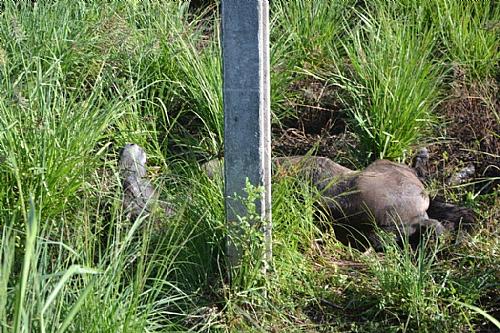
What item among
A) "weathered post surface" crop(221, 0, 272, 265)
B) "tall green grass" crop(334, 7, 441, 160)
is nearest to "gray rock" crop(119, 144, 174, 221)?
"weathered post surface" crop(221, 0, 272, 265)

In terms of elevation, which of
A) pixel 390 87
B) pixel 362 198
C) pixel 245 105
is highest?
pixel 245 105

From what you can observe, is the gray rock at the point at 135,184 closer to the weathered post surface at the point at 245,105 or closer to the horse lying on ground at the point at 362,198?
the horse lying on ground at the point at 362,198

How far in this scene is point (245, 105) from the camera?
3.67m

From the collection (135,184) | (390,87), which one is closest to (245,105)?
(135,184)

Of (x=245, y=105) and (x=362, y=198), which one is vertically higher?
(x=245, y=105)

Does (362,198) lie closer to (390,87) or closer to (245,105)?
(390,87)

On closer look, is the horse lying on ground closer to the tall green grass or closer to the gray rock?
the gray rock

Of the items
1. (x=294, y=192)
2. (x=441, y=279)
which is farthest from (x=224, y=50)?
(x=441, y=279)

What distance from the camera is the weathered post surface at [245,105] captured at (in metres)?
3.56

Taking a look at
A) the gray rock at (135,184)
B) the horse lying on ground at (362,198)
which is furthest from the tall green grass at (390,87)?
the gray rock at (135,184)

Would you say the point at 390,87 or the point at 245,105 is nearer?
the point at 245,105

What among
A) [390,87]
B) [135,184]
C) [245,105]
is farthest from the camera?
[390,87]

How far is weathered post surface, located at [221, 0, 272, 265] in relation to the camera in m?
3.56

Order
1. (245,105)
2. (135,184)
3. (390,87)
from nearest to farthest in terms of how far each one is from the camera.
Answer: (245,105), (135,184), (390,87)
